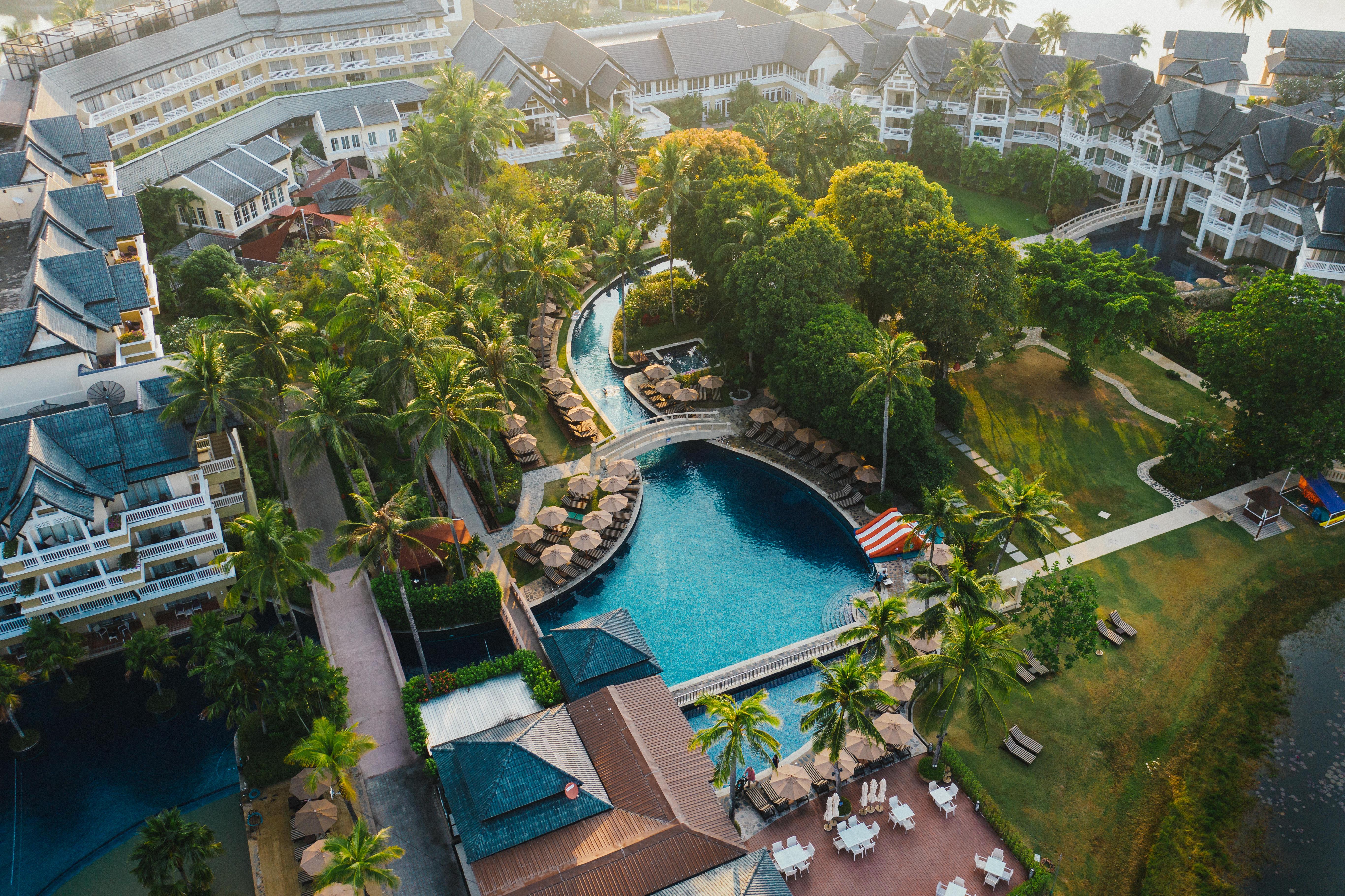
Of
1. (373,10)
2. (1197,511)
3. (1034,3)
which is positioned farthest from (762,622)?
(1034,3)

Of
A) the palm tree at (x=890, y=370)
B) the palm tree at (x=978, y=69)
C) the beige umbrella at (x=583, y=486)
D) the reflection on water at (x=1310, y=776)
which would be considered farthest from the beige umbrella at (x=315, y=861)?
the palm tree at (x=978, y=69)

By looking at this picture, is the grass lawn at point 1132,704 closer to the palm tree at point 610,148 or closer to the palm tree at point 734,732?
the palm tree at point 734,732

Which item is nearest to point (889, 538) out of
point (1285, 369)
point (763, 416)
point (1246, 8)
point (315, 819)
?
point (763, 416)

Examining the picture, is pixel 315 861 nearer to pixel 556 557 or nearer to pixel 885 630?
pixel 556 557

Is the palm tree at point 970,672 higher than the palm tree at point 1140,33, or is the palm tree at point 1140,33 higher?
the palm tree at point 1140,33

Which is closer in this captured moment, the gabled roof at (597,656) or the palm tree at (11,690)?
the palm tree at (11,690)

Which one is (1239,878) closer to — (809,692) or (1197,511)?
(809,692)

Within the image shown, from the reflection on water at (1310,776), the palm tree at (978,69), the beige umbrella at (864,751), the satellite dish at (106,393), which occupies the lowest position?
the reflection on water at (1310,776)

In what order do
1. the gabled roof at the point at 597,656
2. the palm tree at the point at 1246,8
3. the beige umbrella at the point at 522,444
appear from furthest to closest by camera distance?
the palm tree at the point at 1246,8 → the beige umbrella at the point at 522,444 → the gabled roof at the point at 597,656

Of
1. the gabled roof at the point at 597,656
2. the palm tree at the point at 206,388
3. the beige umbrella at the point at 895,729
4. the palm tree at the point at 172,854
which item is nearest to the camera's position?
the palm tree at the point at 172,854
